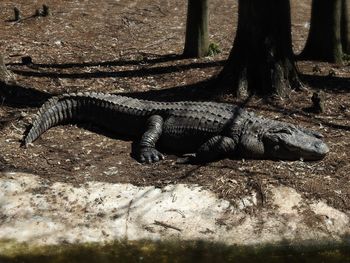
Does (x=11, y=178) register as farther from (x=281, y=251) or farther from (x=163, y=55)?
(x=163, y=55)

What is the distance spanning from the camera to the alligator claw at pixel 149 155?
6.36 metres

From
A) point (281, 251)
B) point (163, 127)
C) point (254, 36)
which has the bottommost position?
point (281, 251)

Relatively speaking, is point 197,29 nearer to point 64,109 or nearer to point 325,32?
point 325,32

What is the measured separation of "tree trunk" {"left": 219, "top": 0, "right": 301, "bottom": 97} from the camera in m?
7.55

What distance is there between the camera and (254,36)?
25.0 ft

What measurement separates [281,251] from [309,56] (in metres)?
4.84

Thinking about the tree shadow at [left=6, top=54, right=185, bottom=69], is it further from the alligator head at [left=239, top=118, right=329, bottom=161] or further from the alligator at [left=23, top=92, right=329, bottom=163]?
the alligator head at [left=239, top=118, right=329, bottom=161]

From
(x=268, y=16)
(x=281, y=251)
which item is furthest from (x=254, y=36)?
(x=281, y=251)

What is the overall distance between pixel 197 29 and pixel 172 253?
5057 mm

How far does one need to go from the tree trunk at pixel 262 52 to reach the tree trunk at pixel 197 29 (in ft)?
5.35

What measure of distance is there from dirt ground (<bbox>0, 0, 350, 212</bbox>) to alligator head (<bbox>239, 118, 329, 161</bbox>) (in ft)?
0.39

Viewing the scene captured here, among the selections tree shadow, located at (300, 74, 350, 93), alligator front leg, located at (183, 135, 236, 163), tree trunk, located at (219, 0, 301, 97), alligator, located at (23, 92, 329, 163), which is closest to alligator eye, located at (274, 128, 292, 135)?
alligator, located at (23, 92, 329, 163)

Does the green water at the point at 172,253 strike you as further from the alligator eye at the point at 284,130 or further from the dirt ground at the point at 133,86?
the alligator eye at the point at 284,130

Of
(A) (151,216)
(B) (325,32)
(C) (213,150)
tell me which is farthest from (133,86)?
(A) (151,216)
